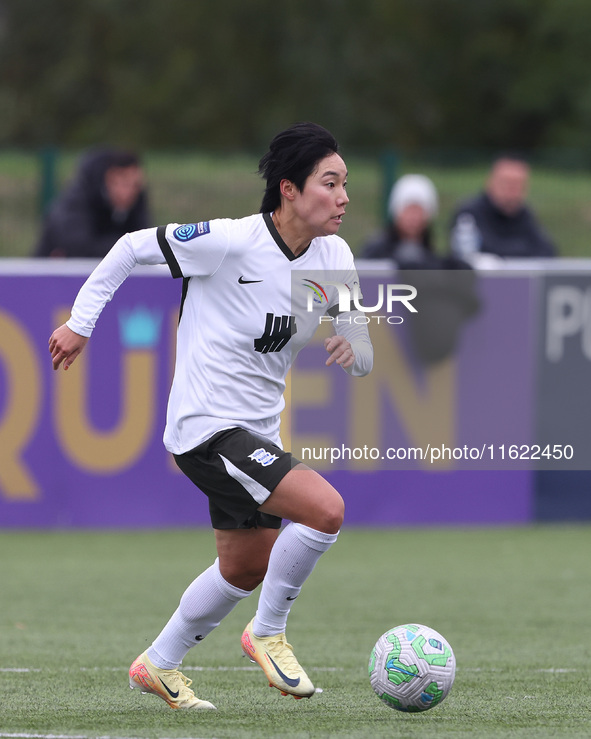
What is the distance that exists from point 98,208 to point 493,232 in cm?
302

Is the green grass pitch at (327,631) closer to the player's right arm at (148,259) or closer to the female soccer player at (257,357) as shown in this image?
the female soccer player at (257,357)

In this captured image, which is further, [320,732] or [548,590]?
[548,590]

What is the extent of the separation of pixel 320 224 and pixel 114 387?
5.66 m

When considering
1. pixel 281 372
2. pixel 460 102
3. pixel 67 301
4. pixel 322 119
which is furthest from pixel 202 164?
pixel 460 102

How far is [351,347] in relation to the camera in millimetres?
5297

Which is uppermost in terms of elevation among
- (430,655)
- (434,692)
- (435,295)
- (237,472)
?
(435,295)

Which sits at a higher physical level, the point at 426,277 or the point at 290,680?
the point at 426,277

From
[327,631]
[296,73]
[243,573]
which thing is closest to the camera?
[243,573]

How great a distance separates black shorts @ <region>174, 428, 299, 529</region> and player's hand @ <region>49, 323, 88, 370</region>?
1.81 feet

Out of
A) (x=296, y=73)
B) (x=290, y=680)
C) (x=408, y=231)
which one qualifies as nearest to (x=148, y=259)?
(x=290, y=680)

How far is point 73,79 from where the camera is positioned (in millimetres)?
38062

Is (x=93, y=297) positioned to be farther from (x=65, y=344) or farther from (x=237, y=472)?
(x=237, y=472)

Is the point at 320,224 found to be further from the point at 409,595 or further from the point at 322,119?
the point at 322,119

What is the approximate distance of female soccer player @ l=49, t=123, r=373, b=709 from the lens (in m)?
5.23
